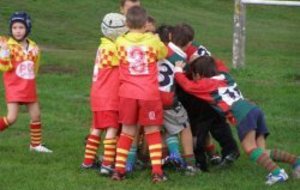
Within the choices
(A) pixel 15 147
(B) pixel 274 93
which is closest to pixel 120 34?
(A) pixel 15 147

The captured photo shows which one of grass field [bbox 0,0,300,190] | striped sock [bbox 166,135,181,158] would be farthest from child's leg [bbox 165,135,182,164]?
grass field [bbox 0,0,300,190]

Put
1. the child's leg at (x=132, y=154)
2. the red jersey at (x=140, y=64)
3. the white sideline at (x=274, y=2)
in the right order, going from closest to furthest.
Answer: the red jersey at (x=140, y=64)
the child's leg at (x=132, y=154)
the white sideline at (x=274, y=2)

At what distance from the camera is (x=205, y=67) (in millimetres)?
7070

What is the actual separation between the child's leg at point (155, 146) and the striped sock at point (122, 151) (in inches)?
7.2

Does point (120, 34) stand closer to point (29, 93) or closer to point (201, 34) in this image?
point (29, 93)

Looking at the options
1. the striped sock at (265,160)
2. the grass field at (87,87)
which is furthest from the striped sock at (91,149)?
the striped sock at (265,160)

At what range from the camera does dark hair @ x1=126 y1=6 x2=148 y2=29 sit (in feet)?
22.5

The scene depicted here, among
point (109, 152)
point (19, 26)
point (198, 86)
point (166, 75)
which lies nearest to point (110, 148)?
point (109, 152)

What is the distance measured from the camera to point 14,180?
22.6 ft

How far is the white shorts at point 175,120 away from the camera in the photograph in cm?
729

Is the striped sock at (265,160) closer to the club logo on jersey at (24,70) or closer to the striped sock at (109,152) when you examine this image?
the striped sock at (109,152)

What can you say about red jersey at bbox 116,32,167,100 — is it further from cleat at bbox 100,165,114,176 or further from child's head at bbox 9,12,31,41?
child's head at bbox 9,12,31,41

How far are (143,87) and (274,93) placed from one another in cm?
564

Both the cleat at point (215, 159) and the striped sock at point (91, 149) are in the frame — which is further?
the cleat at point (215, 159)
